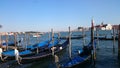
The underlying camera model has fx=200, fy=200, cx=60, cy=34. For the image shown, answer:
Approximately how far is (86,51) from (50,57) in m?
4.50

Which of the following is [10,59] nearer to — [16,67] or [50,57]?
[16,67]

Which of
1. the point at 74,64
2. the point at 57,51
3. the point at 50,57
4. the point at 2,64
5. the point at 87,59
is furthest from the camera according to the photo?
the point at 57,51

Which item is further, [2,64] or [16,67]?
[2,64]

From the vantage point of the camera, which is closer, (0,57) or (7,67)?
Answer: (7,67)

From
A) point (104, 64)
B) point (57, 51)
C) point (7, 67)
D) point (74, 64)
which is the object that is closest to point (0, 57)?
point (7, 67)

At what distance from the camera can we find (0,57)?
23.5m

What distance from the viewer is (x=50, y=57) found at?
24.5m

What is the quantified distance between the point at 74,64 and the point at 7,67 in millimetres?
7853

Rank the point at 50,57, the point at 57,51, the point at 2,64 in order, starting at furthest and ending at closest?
the point at 57,51, the point at 50,57, the point at 2,64

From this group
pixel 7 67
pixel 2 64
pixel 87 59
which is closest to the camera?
pixel 87 59

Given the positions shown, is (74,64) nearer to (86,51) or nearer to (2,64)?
(86,51)

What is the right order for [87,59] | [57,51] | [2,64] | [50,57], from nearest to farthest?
[87,59]
[2,64]
[50,57]
[57,51]

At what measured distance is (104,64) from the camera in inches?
866

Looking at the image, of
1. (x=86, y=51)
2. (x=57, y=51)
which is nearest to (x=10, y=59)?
(x=57, y=51)
